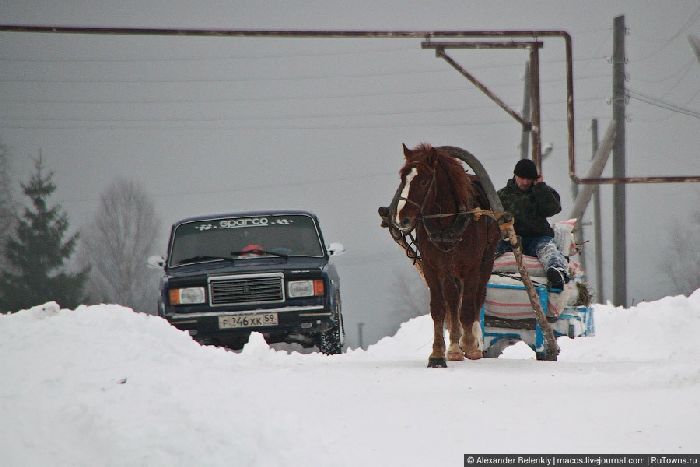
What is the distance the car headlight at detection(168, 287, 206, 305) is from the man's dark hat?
12.9ft

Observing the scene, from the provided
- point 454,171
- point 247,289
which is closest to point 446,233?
point 454,171

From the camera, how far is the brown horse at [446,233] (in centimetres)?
1019

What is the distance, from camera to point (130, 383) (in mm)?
6738

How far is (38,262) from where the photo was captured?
1838 inches

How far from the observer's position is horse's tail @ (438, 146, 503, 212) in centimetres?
1077

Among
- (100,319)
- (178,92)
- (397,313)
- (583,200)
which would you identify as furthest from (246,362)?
(178,92)

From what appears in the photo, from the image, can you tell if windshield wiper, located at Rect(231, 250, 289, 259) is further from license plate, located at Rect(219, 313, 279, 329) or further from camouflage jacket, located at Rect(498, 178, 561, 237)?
camouflage jacket, located at Rect(498, 178, 561, 237)

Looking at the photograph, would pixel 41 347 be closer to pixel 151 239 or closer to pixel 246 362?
pixel 246 362

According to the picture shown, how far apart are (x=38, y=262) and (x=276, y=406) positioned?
41737 millimetres

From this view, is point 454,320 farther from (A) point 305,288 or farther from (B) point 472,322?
(A) point 305,288

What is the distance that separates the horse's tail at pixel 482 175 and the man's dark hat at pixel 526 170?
2.72ft

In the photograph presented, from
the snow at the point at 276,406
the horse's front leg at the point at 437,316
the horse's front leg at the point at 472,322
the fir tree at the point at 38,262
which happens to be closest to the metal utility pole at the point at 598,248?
the fir tree at the point at 38,262

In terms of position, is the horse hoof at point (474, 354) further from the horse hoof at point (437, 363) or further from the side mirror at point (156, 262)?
the side mirror at point (156, 262)

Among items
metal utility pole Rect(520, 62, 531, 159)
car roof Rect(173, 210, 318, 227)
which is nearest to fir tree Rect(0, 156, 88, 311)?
metal utility pole Rect(520, 62, 531, 159)
